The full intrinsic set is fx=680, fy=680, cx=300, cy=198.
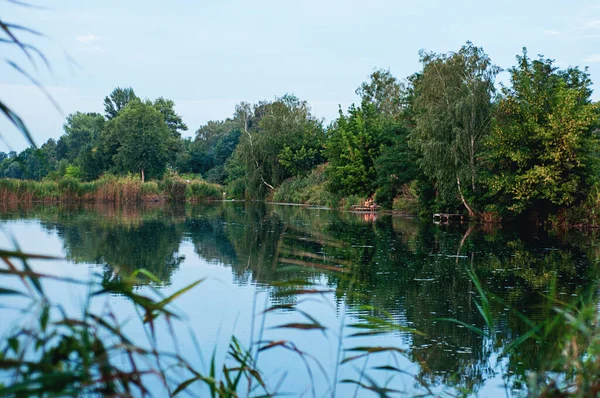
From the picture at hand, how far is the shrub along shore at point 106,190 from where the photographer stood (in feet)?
124

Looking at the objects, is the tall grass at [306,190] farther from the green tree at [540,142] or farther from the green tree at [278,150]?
the green tree at [540,142]

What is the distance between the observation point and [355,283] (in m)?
11.5

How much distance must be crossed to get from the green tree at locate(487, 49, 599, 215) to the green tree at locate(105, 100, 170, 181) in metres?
37.2

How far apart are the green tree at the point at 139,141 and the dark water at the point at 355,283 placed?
32.6m

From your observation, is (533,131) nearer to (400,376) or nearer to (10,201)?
(400,376)

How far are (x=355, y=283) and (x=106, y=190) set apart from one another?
112 feet

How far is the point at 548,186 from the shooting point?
81.4 ft

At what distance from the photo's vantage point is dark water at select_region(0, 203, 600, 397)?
5988 mm

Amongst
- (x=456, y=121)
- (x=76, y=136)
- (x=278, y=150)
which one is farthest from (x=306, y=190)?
(x=76, y=136)

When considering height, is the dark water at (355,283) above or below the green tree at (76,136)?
below

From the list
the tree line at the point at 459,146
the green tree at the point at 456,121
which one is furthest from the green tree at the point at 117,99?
the green tree at the point at 456,121

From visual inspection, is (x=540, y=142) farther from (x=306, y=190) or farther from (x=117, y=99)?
(x=117, y=99)

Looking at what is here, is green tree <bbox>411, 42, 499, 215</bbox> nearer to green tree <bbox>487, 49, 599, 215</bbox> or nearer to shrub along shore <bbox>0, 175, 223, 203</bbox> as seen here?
green tree <bbox>487, 49, 599, 215</bbox>

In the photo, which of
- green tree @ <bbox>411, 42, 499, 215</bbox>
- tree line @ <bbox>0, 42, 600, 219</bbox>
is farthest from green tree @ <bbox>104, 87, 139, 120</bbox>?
green tree @ <bbox>411, 42, 499, 215</bbox>
